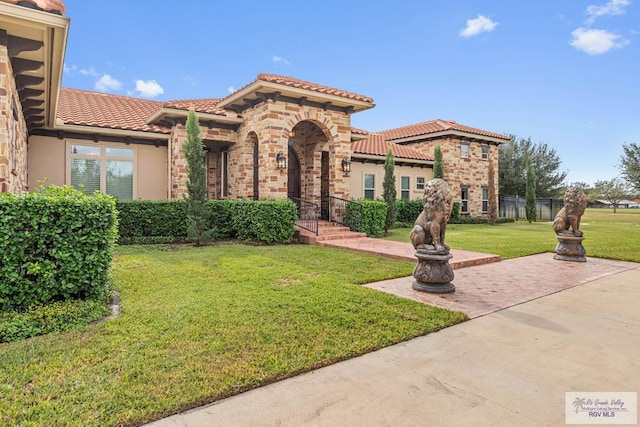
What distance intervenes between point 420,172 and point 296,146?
394 inches

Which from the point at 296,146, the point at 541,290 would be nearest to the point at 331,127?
the point at 296,146

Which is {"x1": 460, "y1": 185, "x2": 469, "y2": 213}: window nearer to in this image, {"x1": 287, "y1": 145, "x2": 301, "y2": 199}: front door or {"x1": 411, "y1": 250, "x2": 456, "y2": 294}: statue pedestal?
{"x1": 287, "y1": 145, "x2": 301, "y2": 199}: front door

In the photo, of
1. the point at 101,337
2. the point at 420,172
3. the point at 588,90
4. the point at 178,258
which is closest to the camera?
the point at 101,337

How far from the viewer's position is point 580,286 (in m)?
6.04

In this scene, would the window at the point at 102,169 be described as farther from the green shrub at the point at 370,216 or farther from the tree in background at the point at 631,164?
the tree in background at the point at 631,164

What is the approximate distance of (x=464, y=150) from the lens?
74.6 feet

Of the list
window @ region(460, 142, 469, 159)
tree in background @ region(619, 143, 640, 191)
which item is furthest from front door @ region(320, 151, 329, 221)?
tree in background @ region(619, 143, 640, 191)

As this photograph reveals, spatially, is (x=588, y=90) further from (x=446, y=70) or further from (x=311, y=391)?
(x=311, y=391)

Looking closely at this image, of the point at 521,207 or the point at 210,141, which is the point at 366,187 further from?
the point at 521,207

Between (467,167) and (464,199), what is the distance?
2082 mm

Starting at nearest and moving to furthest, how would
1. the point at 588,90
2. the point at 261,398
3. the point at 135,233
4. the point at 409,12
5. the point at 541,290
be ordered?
1. the point at 261,398
2. the point at 541,290
3. the point at 135,233
4. the point at 409,12
5. the point at 588,90

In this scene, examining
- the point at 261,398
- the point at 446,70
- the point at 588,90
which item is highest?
the point at 446,70

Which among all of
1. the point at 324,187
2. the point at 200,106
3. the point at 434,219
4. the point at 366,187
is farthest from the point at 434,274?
the point at 366,187

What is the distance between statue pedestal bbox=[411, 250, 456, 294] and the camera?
542cm
